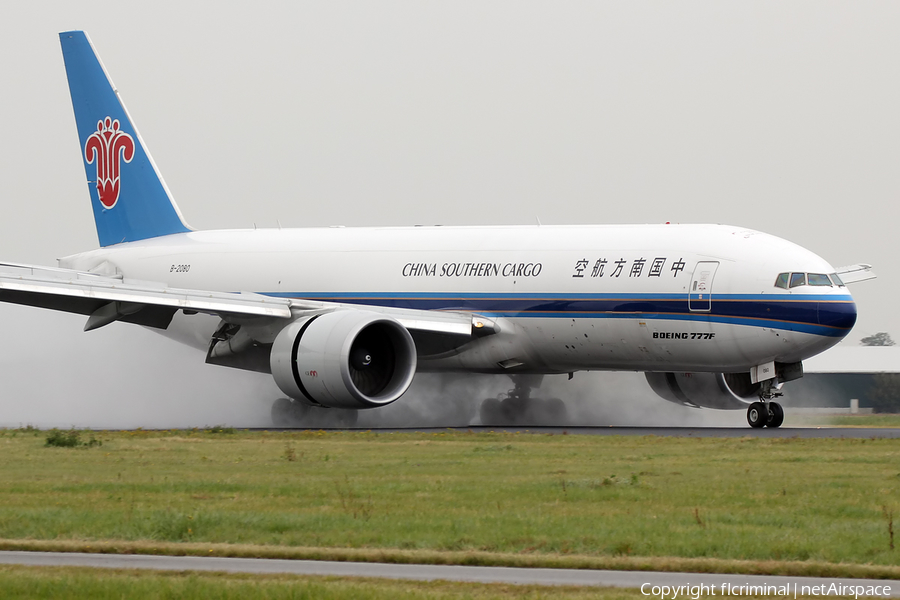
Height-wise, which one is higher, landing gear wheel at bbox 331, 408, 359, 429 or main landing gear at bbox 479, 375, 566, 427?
landing gear wheel at bbox 331, 408, 359, 429

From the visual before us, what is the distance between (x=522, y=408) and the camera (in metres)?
32.0

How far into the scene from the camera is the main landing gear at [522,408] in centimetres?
3173

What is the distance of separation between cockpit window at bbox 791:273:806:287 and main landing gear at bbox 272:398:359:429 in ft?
34.6

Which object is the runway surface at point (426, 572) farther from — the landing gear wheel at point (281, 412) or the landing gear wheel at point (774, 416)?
the landing gear wheel at point (281, 412)

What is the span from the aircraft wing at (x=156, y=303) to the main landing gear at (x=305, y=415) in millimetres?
2702

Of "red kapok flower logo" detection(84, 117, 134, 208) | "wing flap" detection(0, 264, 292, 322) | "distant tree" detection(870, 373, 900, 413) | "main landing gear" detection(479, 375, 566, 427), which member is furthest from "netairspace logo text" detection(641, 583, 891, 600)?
"distant tree" detection(870, 373, 900, 413)

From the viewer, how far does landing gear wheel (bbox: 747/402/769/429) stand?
88.5 ft

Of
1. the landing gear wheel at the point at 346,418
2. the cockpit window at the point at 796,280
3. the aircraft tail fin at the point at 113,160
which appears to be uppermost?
the aircraft tail fin at the point at 113,160

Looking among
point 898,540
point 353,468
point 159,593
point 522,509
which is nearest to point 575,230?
point 353,468

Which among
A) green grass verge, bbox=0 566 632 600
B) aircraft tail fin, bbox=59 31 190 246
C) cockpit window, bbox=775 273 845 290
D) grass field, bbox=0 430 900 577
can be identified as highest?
aircraft tail fin, bbox=59 31 190 246

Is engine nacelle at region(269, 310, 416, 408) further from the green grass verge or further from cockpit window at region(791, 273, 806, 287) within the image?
the green grass verge

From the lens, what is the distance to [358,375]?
91.5 feet

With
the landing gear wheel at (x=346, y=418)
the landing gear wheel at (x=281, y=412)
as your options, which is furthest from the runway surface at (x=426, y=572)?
the landing gear wheel at (x=281, y=412)

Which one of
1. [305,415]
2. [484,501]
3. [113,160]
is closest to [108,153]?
[113,160]
